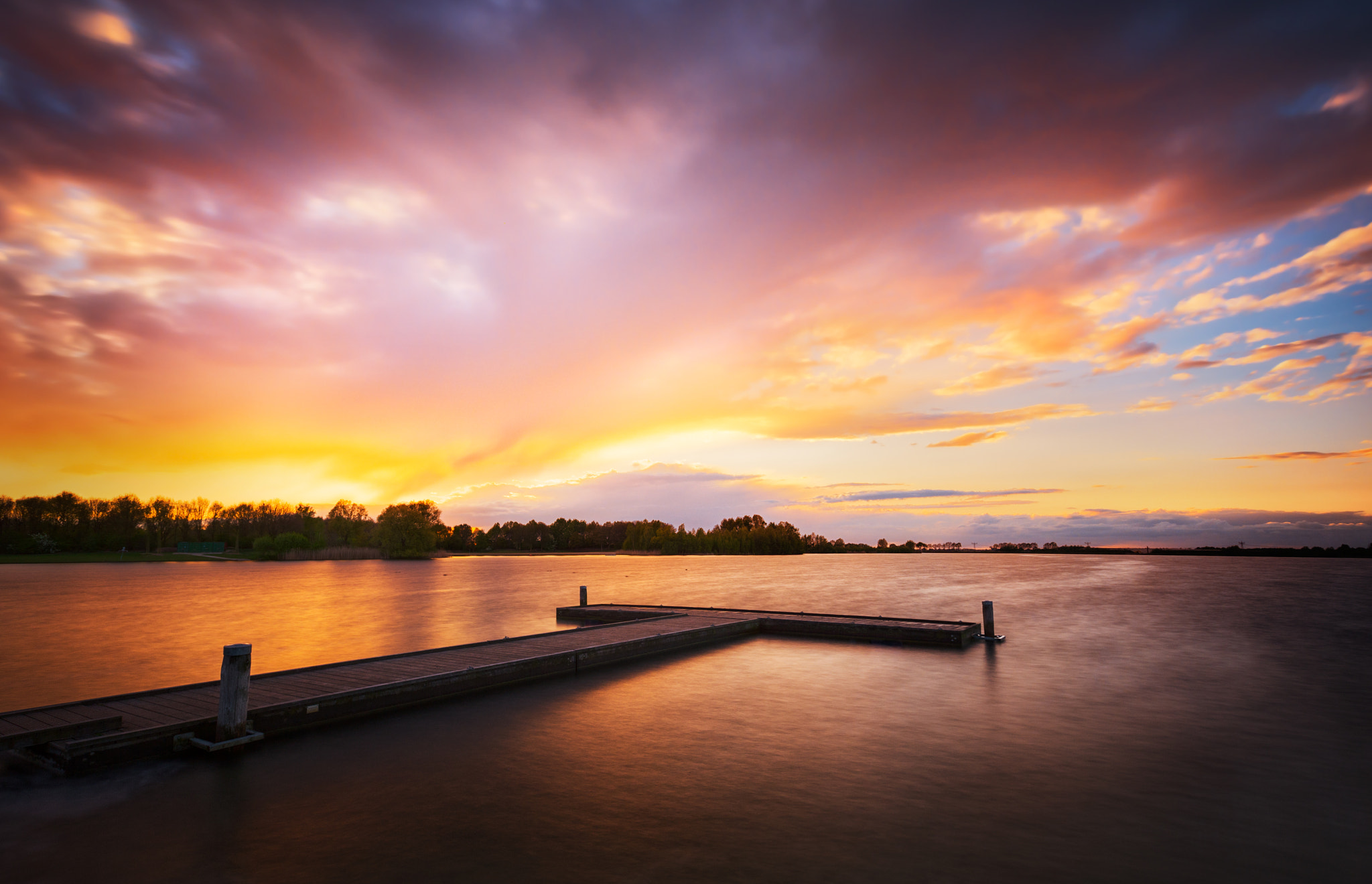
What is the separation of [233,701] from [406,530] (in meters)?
147

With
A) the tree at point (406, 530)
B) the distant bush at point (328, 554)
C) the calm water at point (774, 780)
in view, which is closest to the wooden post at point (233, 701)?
the calm water at point (774, 780)

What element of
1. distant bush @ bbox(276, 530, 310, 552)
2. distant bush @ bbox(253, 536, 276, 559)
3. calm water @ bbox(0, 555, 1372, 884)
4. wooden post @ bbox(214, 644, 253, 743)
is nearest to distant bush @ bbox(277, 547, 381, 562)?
distant bush @ bbox(276, 530, 310, 552)

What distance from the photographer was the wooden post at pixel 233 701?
881 centimetres

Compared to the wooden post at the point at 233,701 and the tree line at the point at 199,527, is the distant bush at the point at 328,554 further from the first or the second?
the wooden post at the point at 233,701

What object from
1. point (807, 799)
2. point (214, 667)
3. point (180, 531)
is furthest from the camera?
point (180, 531)

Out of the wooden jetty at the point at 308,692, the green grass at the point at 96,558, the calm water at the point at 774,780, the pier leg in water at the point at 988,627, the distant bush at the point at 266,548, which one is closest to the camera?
the calm water at the point at 774,780

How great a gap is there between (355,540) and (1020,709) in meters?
175

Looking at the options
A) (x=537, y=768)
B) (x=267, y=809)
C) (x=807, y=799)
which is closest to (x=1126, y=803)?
(x=807, y=799)

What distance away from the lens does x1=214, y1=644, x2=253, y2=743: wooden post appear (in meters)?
8.81

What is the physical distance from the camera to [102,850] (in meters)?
6.18

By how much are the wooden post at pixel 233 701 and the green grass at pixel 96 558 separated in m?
151

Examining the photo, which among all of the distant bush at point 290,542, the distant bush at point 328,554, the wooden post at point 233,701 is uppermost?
the distant bush at point 290,542

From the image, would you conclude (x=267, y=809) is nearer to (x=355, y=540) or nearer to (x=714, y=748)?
(x=714, y=748)

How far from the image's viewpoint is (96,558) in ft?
425
